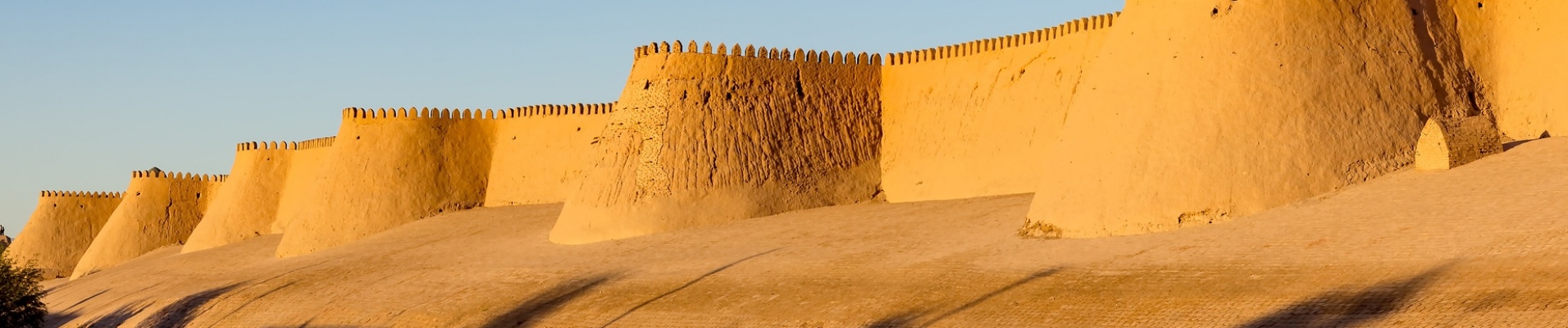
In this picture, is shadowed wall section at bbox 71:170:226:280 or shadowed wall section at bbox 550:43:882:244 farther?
shadowed wall section at bbox 71:170:226:280

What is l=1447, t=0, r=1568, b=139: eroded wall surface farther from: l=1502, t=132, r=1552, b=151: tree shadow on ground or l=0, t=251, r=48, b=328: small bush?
l=0, t=251, r=48, b=328: small bush

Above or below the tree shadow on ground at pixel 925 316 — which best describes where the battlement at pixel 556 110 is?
above

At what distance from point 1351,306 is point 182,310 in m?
18.7

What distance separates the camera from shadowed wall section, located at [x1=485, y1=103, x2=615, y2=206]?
103 ft

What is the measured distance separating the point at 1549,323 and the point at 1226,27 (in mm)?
7914

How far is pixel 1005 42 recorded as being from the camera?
25.3 m

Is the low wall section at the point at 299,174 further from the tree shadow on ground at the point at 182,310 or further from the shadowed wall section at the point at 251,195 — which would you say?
the tree shadow on ground at the point at 182,310

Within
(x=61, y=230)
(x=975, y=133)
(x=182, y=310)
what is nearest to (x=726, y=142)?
(x=975, y=133)

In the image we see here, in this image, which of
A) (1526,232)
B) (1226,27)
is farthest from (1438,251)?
(1226,27)

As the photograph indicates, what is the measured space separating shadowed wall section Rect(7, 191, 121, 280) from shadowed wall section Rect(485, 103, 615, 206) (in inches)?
648

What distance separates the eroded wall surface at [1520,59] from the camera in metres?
19.3

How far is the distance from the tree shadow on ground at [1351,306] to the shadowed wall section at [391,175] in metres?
21.5

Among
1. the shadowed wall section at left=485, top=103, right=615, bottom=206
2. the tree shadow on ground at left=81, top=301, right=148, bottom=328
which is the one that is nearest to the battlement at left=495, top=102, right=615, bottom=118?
the shadowed wall section at left=485, top=103, right=615, bottom=206

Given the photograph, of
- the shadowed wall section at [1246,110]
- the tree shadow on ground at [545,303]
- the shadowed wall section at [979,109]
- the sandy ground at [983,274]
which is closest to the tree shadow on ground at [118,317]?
the sandy ground at [983,274]
